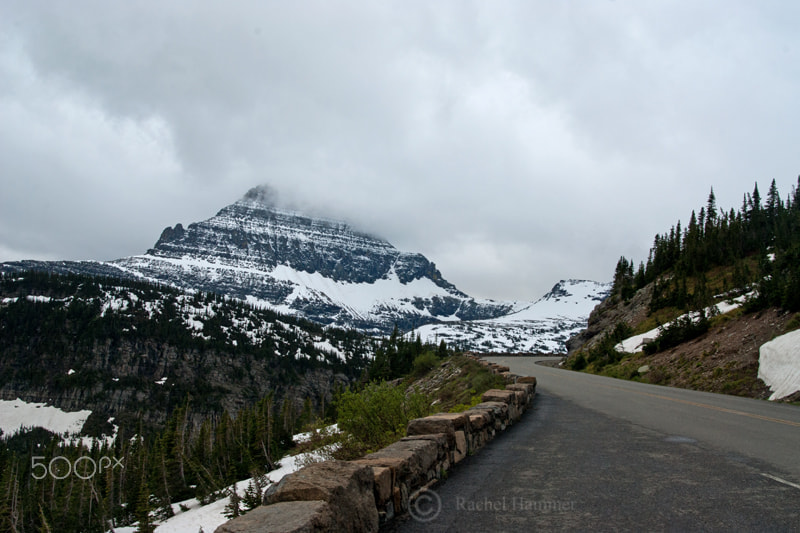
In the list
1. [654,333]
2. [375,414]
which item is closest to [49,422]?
[654,333]

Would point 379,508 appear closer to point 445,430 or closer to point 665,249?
point 445,430

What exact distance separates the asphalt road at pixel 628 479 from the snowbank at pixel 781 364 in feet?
20.8

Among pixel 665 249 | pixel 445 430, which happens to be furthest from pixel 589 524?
pixel 665 249

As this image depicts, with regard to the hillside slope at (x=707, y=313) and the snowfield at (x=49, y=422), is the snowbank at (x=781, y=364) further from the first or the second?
the snowfield at (x=49, y=422)

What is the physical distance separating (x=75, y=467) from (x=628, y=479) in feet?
313

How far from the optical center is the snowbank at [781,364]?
17031 mm

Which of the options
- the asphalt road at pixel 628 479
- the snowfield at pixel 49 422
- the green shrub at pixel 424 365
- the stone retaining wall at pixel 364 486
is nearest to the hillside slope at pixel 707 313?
the asphalt road at pixel 628 479

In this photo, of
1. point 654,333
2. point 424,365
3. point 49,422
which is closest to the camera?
point 654,333

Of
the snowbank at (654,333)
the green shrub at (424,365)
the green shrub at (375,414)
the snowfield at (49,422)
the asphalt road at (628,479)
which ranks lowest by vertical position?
the snowfield at (49,422)

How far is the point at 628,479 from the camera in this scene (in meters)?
6.48

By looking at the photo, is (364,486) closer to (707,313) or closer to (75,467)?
(707,313)

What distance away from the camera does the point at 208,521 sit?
1581 inches

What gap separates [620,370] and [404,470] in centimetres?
3019

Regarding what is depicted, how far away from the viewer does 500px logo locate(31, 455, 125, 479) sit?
75.4 m
